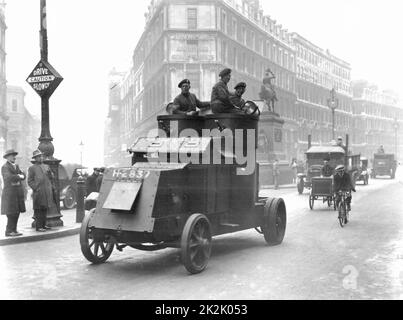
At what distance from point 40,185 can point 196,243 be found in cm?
477

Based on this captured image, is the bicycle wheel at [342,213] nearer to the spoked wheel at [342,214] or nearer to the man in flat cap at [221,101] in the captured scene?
the spoked wheel at [342,214]

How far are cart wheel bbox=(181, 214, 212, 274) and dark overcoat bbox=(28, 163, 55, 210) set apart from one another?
4.61 meters

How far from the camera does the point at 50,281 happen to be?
6754 mm

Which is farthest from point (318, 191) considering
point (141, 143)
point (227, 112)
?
point (141, 143)

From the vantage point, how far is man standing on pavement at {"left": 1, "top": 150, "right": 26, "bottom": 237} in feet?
33.6

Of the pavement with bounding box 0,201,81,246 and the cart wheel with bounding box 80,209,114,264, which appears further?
the pavement with bounding box 0,201,81,246

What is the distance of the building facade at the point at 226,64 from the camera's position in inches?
1869

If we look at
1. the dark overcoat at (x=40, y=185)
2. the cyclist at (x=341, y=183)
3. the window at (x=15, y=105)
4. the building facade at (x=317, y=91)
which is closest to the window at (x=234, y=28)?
the building facade at (x=317, y=91)

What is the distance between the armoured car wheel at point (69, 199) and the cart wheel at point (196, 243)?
11.6 m

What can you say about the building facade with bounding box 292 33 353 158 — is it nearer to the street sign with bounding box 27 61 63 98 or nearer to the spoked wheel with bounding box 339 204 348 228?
the spoked wheel with bounding box 339 204 348 228

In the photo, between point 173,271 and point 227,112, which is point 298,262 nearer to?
point 173,271

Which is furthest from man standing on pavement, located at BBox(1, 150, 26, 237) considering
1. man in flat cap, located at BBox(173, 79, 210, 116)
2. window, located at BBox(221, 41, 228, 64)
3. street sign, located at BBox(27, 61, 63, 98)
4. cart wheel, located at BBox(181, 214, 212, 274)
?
window, located at BBox(221, 41, 228, 64)
